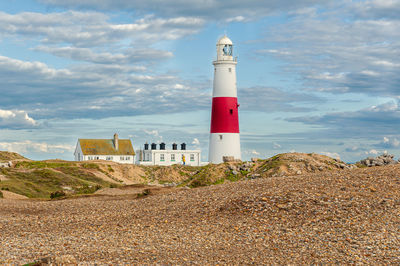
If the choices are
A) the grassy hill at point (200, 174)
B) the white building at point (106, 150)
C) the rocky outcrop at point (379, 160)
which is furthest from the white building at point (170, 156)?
the rocky outcrop at point (379, 160)

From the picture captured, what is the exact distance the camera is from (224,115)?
50.5 metres

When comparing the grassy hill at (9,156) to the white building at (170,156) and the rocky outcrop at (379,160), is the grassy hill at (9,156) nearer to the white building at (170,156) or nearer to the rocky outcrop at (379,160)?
the white building at (170,156)

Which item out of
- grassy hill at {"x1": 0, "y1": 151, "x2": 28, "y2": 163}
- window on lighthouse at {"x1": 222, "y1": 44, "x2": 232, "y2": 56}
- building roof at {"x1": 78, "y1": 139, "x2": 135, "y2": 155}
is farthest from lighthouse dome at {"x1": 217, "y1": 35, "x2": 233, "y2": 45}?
grassy hill at {"x1": 0, "y1": 151, "x2": 28, "y2": 163}

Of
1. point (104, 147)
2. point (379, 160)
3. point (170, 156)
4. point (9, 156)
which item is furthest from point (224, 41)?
point (9, 156)

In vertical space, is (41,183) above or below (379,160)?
below

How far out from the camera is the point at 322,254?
1362cm

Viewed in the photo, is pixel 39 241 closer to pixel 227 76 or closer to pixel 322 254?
pixel 322 254

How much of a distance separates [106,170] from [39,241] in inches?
1846

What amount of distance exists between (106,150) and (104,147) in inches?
30.0

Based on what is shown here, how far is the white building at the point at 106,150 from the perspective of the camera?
77.3m

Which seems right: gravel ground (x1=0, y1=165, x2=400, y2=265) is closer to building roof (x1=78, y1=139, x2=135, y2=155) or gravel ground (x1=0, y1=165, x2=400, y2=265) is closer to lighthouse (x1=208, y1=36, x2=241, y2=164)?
lighthouse (x1=208, y1=36, x2=241, y2=164)

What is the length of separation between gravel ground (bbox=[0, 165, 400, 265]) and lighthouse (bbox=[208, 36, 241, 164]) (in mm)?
25048

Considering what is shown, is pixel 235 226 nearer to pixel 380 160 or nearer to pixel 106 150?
pixel 380 160

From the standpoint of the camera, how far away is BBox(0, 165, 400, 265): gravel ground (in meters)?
13.6
